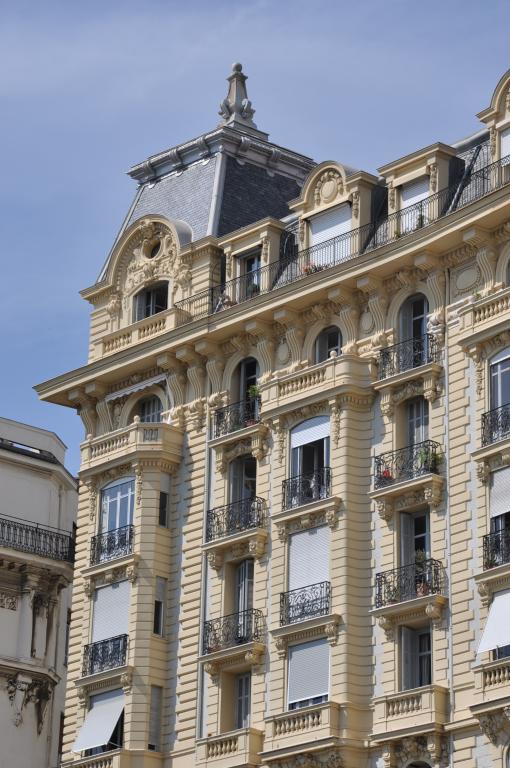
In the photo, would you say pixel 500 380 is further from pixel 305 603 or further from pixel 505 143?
pixel 305 603

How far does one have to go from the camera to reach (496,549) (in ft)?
158

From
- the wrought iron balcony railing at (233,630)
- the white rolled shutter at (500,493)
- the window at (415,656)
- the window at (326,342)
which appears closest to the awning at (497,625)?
the white rolled shutter at (500,493)

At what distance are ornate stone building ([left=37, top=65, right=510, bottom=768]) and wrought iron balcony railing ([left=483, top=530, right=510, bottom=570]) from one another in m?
0.08

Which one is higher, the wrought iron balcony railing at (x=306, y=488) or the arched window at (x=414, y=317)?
the arched window at (x=414, y=317)

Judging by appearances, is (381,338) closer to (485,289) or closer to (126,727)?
(485,289)

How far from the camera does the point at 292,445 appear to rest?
5431 centimetres

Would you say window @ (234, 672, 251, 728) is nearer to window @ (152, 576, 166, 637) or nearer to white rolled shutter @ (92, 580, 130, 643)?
window @ (152, 576, 166, 637)

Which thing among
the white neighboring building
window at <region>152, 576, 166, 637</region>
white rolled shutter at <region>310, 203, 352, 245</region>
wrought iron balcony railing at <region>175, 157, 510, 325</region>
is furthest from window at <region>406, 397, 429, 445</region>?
the white neighboring building

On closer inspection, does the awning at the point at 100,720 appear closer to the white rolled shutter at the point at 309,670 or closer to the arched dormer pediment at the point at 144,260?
the white rolled shutter at the point at 309,670

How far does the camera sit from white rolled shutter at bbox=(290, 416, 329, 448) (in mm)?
53594

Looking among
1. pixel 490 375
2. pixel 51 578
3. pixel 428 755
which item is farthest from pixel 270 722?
pixel 51 578

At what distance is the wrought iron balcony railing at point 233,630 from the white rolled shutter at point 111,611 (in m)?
2.84

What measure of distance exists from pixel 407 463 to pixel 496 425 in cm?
296

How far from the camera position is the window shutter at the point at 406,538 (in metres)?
50.8
